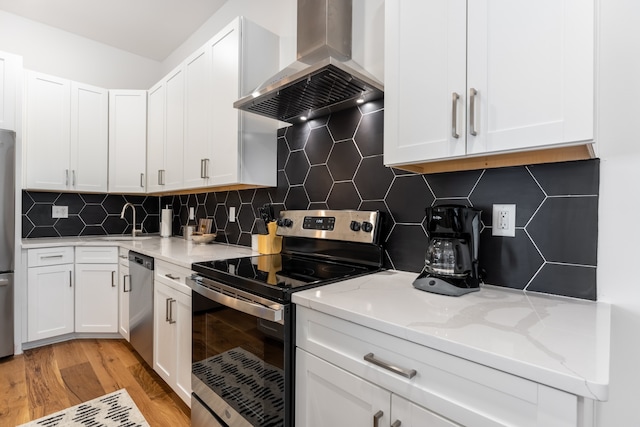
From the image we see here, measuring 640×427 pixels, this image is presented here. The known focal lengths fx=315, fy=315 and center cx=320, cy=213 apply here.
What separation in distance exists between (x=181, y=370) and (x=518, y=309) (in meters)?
1.79

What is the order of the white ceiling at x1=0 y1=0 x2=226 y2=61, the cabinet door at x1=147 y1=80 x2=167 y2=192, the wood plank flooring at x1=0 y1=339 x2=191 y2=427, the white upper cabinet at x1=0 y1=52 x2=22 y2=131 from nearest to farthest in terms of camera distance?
1. the wood plank flooring at x1=0 y1=339 x2=191 y2=427
2. the white upper cabinet at x1=0 y1=52 x2=22 y2=131
3. the white ceiling at x1=0 y1=0 x2=226 y2=61
4. the cabinet door at x1=147 y1=80 x2=167 y2=192

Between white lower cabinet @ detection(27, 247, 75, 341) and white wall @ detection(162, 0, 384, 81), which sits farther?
white lower cabinet @ detection(27, 247, 75, 341)

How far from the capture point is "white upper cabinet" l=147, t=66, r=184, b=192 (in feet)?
8.80

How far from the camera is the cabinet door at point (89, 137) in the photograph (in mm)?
3043

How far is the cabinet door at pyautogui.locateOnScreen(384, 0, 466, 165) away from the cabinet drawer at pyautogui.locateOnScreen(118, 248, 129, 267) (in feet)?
7.85

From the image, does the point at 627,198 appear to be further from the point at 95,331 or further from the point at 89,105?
the point at 89,105

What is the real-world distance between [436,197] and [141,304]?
219 cm

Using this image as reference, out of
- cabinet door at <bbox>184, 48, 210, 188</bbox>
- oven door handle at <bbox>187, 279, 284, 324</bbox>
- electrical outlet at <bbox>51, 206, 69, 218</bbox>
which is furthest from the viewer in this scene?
electrical outlet at <bbox>51, 206, 69, 218</bbox>

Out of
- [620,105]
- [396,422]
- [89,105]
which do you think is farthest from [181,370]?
[89,105]

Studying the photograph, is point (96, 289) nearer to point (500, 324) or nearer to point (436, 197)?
point (436, 197)

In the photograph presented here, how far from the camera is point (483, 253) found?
1313 millimetres

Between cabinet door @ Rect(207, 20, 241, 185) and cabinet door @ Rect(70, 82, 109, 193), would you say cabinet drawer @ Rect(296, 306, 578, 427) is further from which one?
cabinet door @ Rect(70, 82, 109, 193)

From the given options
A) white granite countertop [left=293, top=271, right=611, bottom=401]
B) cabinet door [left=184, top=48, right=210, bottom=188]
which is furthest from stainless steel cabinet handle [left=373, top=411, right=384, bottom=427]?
cabinet door [left=184, top=48, right=210, bottom=188]

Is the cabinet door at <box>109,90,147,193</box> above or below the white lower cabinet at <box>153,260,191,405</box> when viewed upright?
above
